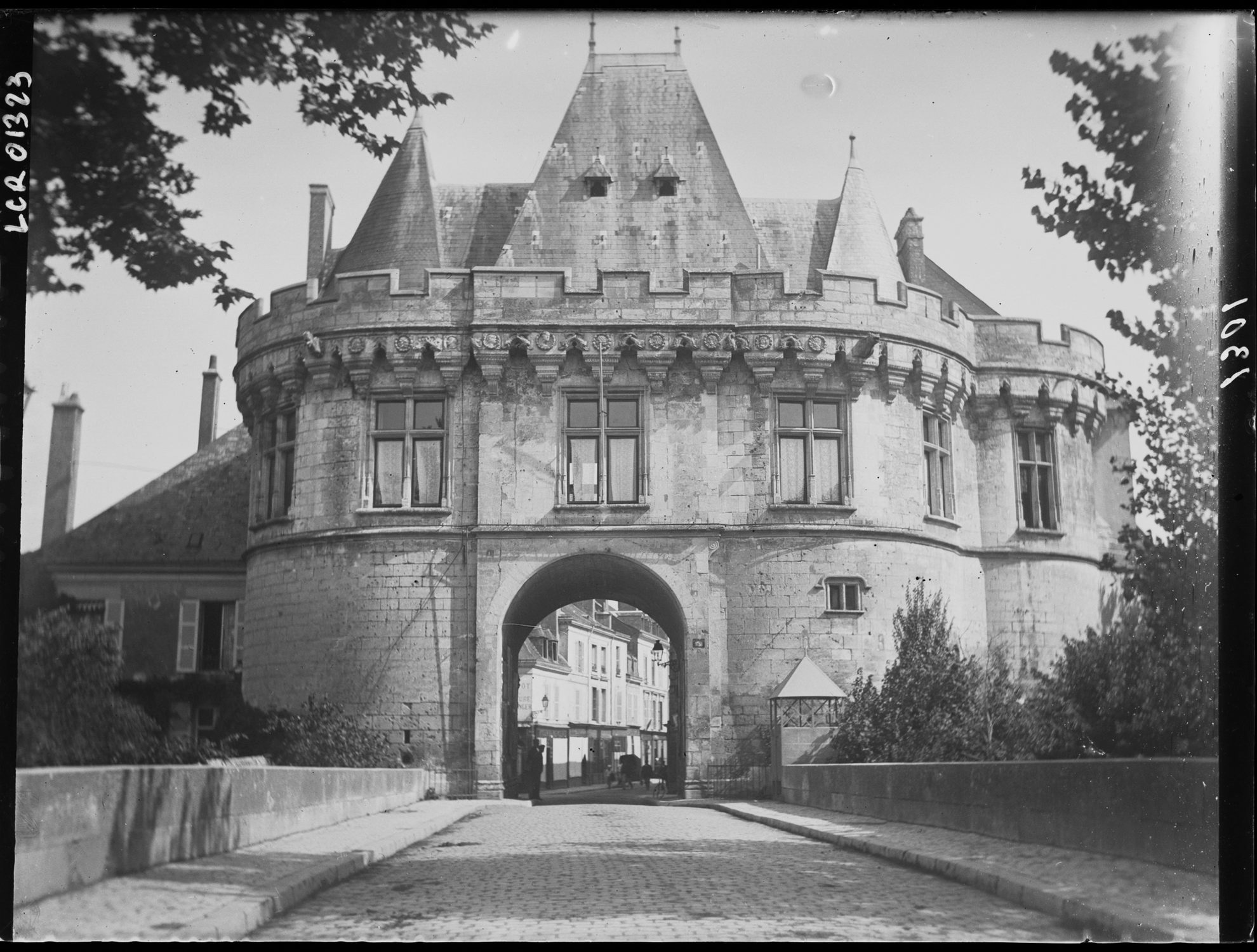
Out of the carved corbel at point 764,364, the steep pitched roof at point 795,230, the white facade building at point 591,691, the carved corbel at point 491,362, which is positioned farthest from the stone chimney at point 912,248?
the white facade building at point 591,691

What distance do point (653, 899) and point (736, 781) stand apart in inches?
588

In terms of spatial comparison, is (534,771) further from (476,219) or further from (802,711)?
(476,219)

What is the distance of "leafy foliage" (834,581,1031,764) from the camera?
1529 cm

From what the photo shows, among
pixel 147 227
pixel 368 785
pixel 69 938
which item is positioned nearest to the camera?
pixel 69 938

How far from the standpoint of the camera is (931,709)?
17.8 meters

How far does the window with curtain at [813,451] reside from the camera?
2441 centimetres

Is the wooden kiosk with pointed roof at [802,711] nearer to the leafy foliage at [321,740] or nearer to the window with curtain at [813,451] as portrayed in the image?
the window with curtain at [813,451]

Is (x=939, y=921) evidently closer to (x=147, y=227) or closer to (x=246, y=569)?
(x=147, y=227)

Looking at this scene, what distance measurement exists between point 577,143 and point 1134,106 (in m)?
19.5

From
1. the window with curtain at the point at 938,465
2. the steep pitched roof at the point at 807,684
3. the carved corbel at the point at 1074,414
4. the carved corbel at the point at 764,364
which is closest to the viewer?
the steep pitched roof at the point at 807,684

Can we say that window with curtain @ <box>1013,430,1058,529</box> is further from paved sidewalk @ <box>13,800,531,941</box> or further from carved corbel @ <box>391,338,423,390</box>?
paved sidewalk @ <box>13,800,531,941</box>

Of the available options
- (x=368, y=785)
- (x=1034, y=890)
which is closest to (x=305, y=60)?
(x=1034, y=890)

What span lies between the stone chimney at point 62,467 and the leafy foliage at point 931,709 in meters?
8.65

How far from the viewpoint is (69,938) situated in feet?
21.0
